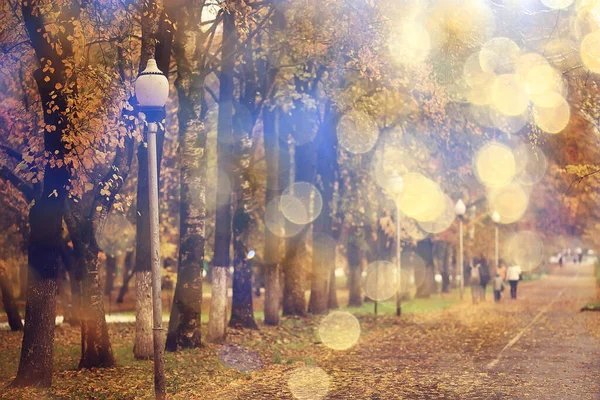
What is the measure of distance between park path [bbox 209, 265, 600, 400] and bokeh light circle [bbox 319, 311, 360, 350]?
0.42 metres

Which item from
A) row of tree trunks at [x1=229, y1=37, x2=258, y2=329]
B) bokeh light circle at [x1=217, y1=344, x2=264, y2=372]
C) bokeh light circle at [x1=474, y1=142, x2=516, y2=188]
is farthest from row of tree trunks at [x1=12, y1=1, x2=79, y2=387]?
bokeh light circle at [x1=474, y1=142, x2=516, y2=188]

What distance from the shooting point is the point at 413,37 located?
20984 millimetres

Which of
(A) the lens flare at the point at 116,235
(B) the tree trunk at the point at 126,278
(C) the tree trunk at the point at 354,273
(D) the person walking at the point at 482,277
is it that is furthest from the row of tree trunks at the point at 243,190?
(B) the tree trunk at the point at 126,278

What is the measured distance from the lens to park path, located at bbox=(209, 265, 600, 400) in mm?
13812

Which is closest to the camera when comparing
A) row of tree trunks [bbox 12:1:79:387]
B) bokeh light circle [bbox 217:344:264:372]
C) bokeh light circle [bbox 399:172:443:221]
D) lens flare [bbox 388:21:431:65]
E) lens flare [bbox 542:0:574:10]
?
row of tree trunks [bbox 12:1:79:387]

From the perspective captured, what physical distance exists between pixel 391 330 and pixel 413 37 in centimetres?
981

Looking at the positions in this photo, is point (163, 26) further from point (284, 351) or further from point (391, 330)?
point (391, 330)

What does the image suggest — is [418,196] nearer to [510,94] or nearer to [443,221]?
[443,221]

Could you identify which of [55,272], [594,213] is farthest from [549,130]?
[594,213]

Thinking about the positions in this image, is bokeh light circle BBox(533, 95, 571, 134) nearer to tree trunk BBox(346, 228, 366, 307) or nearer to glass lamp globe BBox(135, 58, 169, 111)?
glass lamp globe BBox(135, 58, 169, 111)

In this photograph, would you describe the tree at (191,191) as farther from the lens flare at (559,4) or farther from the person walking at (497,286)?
the person walking at (497,286)

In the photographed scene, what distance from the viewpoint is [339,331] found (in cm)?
2642

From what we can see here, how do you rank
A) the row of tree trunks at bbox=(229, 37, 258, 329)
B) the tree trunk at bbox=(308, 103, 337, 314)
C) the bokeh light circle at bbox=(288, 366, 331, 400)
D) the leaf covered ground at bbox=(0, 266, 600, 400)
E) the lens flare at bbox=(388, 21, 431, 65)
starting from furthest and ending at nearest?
the tree trunk at bbox=(308, 103, 337, 314) → the row of tree trunks at bbox=(229, 37, 258, 329) → the lens flare at bbox=(388, 21, 431, 65) → the leaf covered ground at bbox=(0, 266, 600, 400) → the bokeh light circle at bbox=(288, 366, 331, 400)

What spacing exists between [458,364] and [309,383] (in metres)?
3.80
